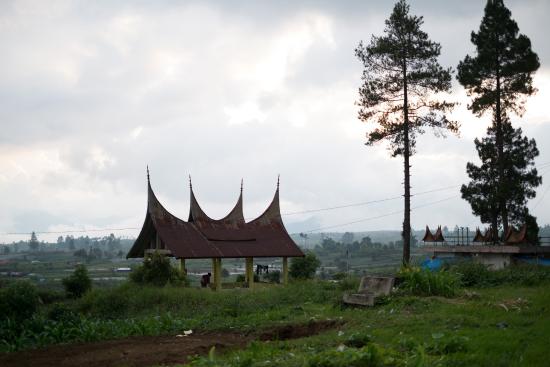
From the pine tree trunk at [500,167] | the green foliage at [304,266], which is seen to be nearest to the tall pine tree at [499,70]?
the pine tree trunk at [500,167]

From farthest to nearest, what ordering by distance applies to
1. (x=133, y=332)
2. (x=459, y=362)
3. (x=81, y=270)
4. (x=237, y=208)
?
1. (x=237, y=208)
2. (x=81, y=270)
3. (x=133, y=332)
4. (x=459, y=362)

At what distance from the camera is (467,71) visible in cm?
3356

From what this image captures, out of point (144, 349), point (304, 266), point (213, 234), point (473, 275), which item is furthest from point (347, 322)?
point (304, 266)

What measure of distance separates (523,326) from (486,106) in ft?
76.9

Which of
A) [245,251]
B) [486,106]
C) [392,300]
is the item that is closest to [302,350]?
[392,300]

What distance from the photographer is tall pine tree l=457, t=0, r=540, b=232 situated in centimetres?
Answer: 3209

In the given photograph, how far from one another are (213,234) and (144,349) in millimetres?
16911

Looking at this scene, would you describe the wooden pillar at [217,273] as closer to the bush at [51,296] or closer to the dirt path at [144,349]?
the bush at [51,296]

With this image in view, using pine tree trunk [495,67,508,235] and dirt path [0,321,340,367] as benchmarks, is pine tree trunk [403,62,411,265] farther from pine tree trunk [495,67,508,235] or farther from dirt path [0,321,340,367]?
dirt path [0,321,340,367]

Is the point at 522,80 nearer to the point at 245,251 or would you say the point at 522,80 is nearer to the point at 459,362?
the point at 245,251

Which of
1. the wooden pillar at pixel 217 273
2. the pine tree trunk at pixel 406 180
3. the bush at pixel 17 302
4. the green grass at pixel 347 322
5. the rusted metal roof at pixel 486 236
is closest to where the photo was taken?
the green grass at pixel 347 322

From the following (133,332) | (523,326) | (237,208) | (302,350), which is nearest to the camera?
(302,350)

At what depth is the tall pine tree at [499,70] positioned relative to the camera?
32.1m

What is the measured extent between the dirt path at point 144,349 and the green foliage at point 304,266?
63.3 ft
